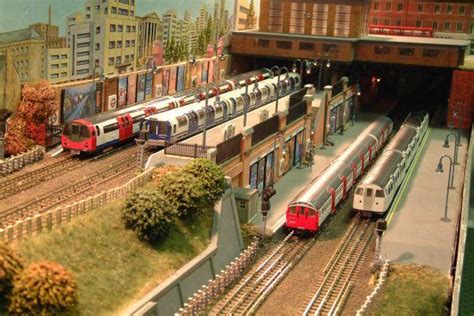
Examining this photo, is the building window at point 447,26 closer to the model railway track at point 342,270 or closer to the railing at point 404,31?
the railing at point 404,31

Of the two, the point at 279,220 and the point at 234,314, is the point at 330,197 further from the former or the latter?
the point at 234,314

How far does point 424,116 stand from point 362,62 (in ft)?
38.8

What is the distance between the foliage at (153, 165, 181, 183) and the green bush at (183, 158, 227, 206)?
150 centimetres

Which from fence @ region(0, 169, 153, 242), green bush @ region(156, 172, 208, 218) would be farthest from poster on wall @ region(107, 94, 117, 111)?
green bush @ region(156, 172, 208, 218)

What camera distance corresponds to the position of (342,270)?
32844mm

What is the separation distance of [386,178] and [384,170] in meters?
1.46

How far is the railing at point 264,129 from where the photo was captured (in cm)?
4150

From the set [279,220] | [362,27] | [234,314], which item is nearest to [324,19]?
[362,27]

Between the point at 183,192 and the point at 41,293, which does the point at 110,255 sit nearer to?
the point at 183,192

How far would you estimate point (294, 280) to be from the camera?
1230 inches

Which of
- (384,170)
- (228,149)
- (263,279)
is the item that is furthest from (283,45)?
(263,279)

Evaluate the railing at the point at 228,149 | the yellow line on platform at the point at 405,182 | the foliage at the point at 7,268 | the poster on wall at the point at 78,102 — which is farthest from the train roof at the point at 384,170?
the foliage at the point at 7,268

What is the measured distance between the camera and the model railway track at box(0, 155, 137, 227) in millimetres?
30328

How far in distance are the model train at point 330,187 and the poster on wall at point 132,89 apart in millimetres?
18103
